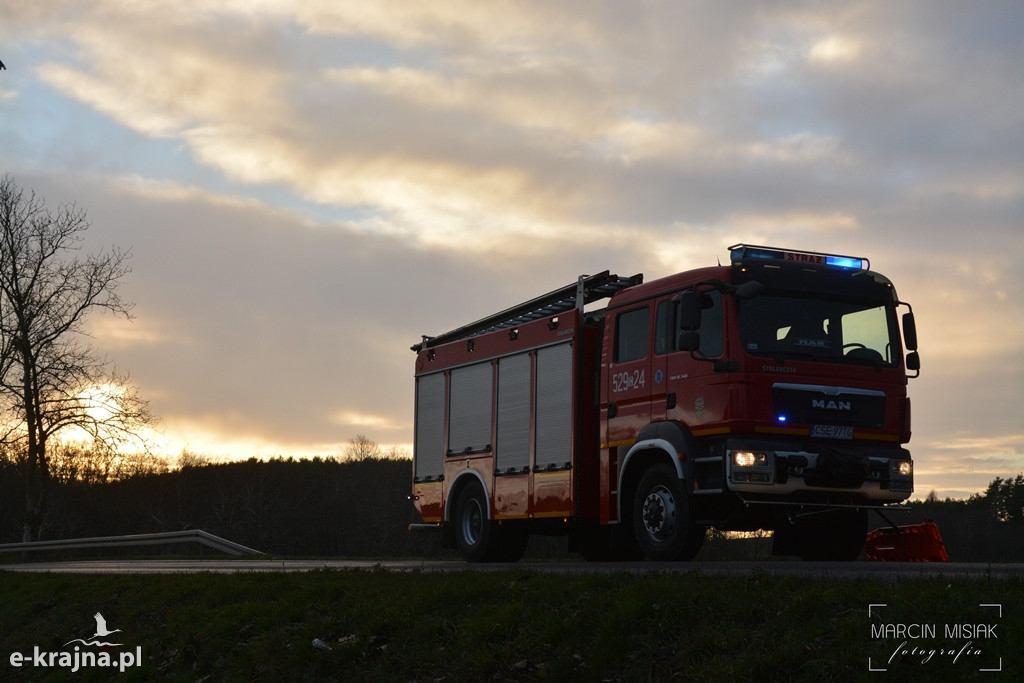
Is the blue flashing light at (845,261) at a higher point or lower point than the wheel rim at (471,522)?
higher

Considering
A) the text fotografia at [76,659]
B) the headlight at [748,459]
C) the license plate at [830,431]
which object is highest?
the license plate at [830,431]

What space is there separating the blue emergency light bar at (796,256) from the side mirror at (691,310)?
0.86 m

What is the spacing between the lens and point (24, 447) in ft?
124

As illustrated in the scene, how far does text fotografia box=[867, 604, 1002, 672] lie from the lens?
6283 mm

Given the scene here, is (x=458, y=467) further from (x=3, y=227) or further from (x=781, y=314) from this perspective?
(x=3, y=227)

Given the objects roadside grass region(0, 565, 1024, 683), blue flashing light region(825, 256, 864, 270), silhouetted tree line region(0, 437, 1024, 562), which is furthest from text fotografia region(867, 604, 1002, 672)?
silhouetted tree line region(0, 437, 1024, 562)

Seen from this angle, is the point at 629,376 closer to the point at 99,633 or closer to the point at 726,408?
the point at 726,408

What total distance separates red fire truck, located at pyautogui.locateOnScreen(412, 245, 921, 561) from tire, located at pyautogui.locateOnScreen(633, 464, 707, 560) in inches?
0.8

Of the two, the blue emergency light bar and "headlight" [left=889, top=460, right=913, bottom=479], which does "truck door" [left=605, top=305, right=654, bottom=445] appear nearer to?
the blue emergency light bar

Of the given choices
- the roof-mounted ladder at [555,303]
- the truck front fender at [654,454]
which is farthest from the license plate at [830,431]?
the roof-mounted ladder at [555,303]

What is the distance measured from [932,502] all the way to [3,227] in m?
38.0

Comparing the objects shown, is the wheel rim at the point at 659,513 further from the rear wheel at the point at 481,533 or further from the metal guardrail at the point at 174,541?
the metal guardrail at the point at 174,541

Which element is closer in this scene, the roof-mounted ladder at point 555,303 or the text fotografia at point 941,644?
the text fotografia at point 941,644

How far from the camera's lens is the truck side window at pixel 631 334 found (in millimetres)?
14273
